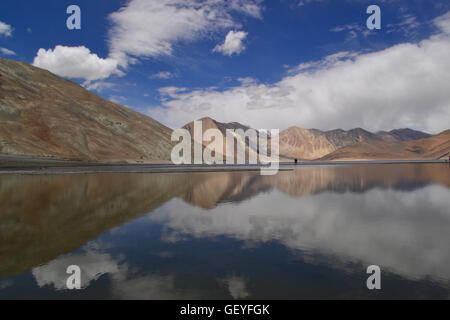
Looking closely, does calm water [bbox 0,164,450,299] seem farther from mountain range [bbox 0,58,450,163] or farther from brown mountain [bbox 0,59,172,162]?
brown mountain [bbox 0,59,172,162]

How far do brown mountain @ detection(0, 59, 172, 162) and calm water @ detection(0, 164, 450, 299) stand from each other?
77304mm

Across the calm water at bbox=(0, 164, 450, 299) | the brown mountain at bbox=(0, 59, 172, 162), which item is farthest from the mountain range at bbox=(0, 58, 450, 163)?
the calm water at bbox=(0, 164, 450, 299)

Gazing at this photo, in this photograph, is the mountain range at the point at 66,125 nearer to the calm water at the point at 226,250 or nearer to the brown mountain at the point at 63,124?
the brown mountain at the point at 63,124

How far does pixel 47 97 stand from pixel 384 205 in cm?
12345

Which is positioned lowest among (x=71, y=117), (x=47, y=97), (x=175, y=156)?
(x=175, y=156)

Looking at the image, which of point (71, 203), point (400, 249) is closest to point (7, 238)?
point (71, 203)

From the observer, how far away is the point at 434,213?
561 inches

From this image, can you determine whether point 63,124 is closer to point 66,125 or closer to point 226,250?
point 66,125

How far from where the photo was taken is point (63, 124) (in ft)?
322

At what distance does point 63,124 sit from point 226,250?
107m

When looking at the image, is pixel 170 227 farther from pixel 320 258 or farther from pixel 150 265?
pixel 320 258

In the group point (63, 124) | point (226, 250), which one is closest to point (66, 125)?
point (63, 124)

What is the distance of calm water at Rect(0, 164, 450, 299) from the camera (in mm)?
6266

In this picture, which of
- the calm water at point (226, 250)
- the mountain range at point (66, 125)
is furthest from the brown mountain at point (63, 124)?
the calm water at point (226, 250)
